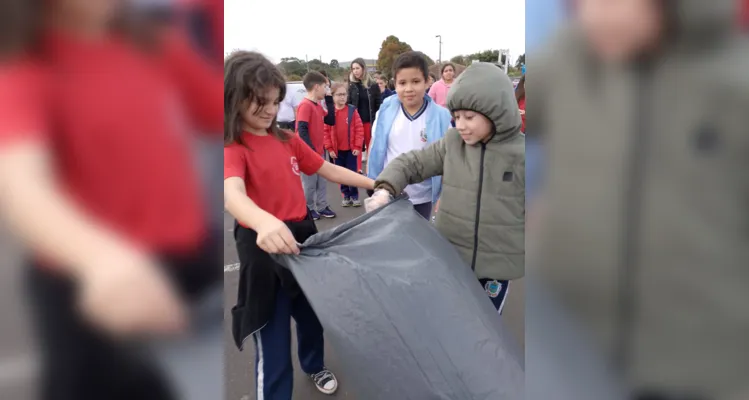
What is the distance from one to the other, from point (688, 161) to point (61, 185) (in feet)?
1.83

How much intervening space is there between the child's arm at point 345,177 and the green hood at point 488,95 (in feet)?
1.71

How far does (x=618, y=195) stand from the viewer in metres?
0.39

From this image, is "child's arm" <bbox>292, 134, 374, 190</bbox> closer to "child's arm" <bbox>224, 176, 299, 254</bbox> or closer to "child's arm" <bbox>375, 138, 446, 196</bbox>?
"child's arm" <bbox>375, 138, 446, 196</bbox>

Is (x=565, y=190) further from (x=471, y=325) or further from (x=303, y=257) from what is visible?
(x=303, y=257)

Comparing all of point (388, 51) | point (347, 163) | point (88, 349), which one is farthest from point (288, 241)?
point (388, 51)

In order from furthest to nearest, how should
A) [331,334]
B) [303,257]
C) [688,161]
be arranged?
[303,257] → [331,334] → [688,161]

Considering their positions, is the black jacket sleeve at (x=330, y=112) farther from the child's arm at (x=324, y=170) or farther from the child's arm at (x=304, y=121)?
the child's arm at (x=324, y=170)

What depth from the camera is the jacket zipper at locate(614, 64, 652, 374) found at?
38 cm

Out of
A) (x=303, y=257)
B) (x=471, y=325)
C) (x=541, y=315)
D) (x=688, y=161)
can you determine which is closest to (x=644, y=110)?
(x=688, y=161)

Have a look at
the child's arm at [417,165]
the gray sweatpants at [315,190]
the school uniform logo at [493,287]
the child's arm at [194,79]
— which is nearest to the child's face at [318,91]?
the gray sweatpants at [315,190]

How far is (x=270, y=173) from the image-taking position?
1775mm

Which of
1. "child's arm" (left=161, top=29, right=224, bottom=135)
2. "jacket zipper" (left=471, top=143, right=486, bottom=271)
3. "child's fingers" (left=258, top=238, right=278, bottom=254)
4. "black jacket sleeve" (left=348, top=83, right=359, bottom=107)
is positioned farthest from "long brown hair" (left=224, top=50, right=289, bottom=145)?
"black jacket sleeve" (left=348, top=83, right=359, bottom=107)

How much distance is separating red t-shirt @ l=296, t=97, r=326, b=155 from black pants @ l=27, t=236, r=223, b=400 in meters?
5.00

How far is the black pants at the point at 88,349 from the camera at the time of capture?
1.44ft
